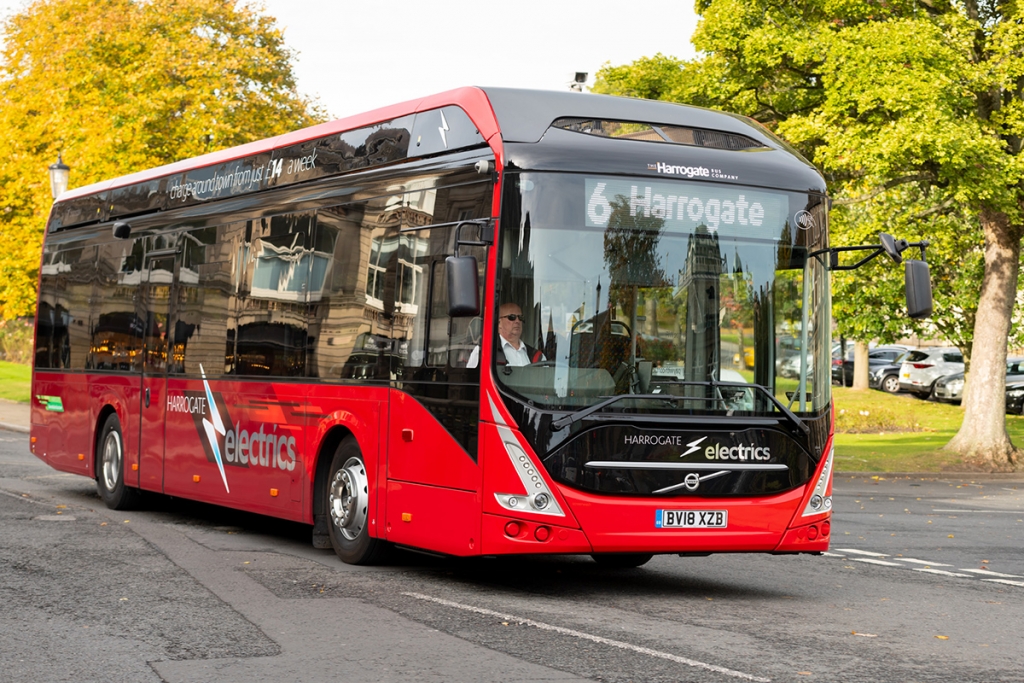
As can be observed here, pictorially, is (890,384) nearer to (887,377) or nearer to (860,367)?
(887,377)

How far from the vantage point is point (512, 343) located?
9.07 metres

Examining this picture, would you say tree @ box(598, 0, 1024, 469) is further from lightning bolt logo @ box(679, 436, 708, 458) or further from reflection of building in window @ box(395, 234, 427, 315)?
lightning bolt logo @ box(679, 436, 708, 458)

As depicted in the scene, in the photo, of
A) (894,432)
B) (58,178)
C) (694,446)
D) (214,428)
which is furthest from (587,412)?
(894,432)

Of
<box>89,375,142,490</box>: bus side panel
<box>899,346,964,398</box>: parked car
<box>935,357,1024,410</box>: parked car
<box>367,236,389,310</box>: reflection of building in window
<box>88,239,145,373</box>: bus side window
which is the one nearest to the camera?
<box>367,236,389,310</box>: reflection of building in window

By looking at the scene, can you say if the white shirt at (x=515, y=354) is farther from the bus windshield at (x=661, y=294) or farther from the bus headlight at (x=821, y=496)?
the bus headlight at (x=821, y=496)

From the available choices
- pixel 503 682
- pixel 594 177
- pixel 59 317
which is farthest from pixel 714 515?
pixel 59 317

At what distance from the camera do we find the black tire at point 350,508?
34.6ft

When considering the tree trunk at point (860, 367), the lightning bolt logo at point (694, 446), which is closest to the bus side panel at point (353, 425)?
the lightning bolt logo at point (694, 446)

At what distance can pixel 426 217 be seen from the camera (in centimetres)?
997

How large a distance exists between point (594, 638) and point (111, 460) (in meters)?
8.93

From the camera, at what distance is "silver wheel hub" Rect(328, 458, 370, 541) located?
10586mm

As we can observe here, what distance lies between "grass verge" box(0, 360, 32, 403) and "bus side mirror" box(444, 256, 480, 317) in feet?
86.2

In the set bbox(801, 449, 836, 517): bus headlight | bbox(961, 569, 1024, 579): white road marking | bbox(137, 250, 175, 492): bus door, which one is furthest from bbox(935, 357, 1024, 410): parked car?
bbox(801, 449, 836, 517): bus headlight

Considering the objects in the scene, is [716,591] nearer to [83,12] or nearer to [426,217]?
[426,217]
